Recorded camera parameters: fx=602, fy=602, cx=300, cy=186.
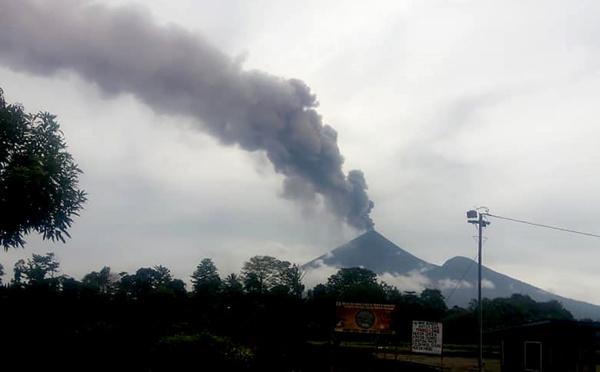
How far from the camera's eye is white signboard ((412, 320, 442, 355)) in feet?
85.5

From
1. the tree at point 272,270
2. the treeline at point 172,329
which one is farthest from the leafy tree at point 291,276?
the treeline at point 172,329

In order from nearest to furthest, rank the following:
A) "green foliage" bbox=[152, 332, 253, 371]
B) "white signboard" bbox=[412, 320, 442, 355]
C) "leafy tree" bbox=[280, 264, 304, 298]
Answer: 1. "white signboard" bbox=[412, 320, 442, 355]
2. "green foliage" bbox=[152, 332, 253, 371]
3. "leafy tree" bbox=[280, 264, 304, 298]

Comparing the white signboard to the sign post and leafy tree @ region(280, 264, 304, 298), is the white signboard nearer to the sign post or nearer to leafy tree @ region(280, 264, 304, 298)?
the sign post

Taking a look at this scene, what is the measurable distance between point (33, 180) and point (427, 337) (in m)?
18.9

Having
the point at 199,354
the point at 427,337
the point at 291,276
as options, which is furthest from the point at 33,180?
the point at 291,276

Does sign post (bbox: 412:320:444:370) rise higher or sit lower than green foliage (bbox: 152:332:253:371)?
higher

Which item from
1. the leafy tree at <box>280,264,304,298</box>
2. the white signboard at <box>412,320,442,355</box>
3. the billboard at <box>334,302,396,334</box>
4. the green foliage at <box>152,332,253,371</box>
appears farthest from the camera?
the leafy tree at <box>280,264,304,298</box>

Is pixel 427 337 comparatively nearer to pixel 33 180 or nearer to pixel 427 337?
pixel 427 337

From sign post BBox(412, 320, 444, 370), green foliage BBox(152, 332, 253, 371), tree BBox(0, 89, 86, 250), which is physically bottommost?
green foliage BBox(152, 332, 253, 371)

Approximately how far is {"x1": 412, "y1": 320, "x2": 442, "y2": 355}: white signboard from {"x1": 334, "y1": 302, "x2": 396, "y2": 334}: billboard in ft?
7.74

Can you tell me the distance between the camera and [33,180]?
A: 1074 inches

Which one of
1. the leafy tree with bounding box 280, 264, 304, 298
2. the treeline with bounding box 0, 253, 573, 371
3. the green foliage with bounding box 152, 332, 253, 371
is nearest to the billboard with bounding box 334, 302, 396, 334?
the treeline with bounding box 0, 253, 573, 371

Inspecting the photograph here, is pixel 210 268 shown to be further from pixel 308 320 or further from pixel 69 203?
pixel 69 203

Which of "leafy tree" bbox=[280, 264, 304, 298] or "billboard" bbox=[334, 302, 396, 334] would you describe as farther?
"leafy tree" bbox=[280, 264, 304, 298]
